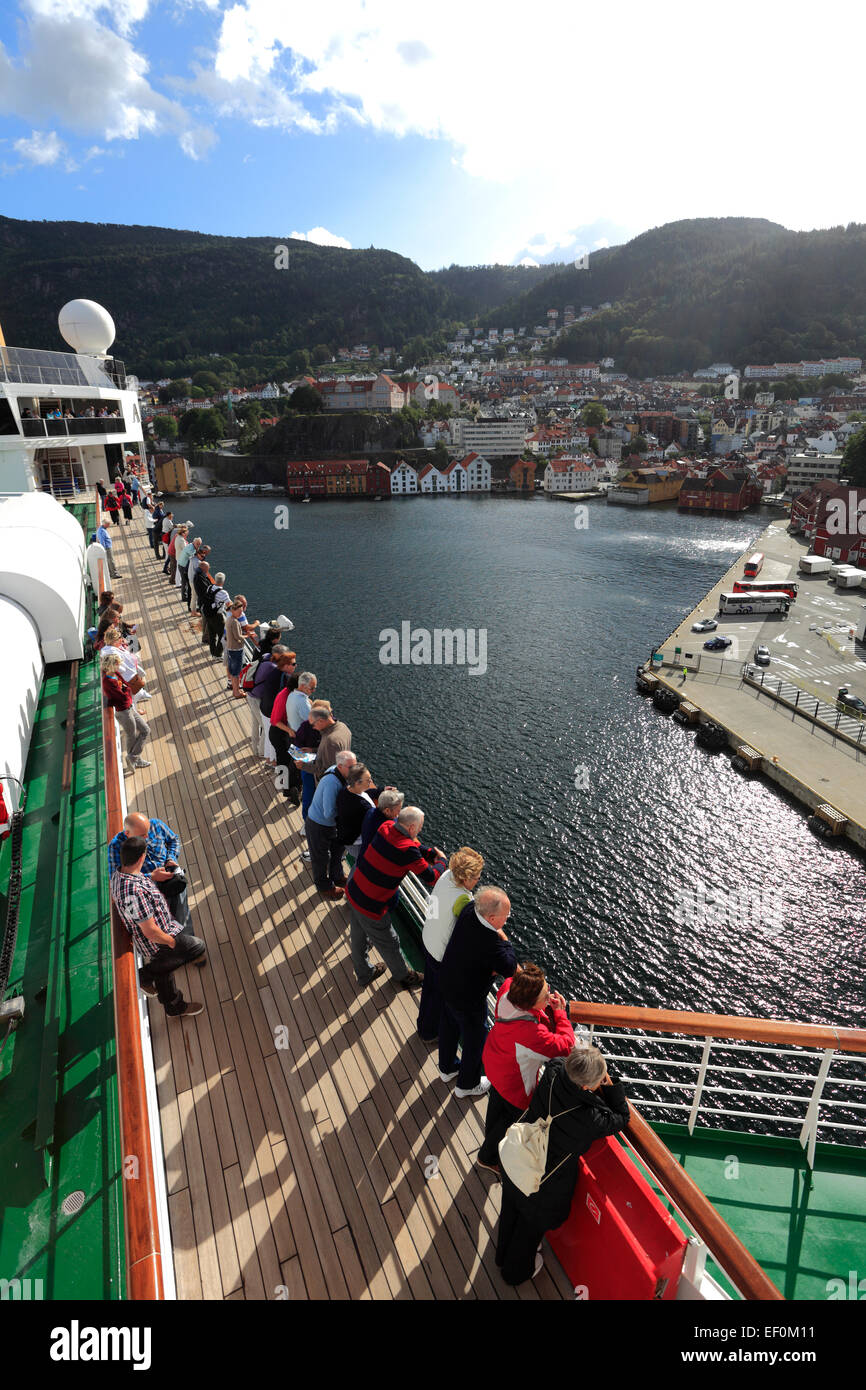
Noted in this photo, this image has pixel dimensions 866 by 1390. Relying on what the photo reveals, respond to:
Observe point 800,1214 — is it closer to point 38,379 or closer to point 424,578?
point 38,379

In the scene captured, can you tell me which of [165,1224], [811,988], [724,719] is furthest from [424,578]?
[165,1224]

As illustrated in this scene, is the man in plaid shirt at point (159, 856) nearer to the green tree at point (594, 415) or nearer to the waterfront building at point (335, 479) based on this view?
the waterfront building at point (335, 479)

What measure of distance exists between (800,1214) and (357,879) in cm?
283

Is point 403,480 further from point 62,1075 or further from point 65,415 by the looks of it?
point 62,1075

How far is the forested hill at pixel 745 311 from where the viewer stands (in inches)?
5920

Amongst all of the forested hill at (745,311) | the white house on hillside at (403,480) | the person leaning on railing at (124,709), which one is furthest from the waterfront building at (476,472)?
the forested hill at (745,311)

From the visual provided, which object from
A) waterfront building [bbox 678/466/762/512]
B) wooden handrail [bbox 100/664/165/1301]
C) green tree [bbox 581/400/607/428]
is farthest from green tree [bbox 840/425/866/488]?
wooden handrail [bbox 100/664/165/1301]

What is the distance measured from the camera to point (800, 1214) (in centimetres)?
328

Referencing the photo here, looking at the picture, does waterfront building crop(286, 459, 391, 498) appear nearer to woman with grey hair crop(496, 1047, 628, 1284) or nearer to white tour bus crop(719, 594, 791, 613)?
white tour bus crop(719, 594, 791, 613)

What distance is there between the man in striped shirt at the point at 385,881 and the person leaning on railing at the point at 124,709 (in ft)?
11.1

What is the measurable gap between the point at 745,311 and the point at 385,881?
19722cm

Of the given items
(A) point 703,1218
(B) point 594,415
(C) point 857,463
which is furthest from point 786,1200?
(B) point 594,415

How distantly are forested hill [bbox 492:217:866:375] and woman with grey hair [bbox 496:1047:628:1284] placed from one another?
186 m

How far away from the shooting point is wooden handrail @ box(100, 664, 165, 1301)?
6.56ft
